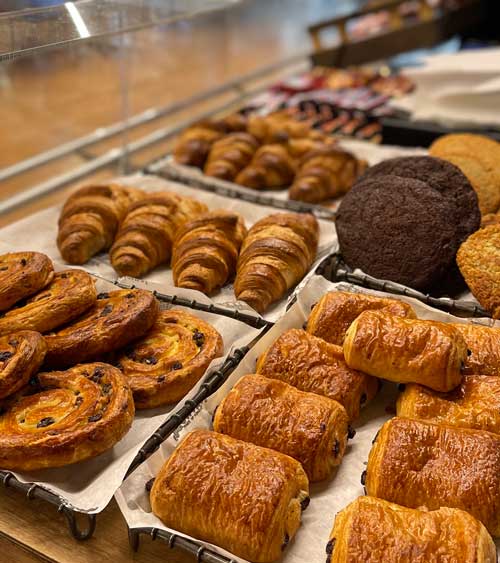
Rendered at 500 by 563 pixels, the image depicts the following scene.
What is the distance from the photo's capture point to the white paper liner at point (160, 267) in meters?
2.54

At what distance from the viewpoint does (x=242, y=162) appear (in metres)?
3.51

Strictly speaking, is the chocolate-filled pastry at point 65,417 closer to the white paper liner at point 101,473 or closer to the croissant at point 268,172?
the white paper liner at point 101,473

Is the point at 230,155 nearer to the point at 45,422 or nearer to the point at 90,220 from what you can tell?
the point at 90,220

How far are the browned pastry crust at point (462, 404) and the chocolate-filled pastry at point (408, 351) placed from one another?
34mm

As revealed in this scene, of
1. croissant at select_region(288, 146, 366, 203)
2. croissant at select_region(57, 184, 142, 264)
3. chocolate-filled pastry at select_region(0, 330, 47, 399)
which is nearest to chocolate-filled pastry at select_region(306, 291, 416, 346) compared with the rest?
chocolate-filled pastry at select_region(0, 330, 47, 399)

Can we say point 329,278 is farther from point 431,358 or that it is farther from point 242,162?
point 242,162

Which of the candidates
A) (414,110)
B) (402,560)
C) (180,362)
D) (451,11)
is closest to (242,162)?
(414,110)

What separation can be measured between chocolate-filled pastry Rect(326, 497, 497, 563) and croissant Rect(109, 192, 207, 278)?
1.46 meters

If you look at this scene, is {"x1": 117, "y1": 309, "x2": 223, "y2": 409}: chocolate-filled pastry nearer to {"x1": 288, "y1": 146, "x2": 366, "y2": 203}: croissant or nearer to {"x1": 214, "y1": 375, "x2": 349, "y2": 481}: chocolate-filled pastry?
{"x1": 214, "y1": 375, "x2": 349, "y2": 481}: chocolate-filled pastry

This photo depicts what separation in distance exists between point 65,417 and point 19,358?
21 cm

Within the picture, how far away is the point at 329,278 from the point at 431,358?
894 millimetres

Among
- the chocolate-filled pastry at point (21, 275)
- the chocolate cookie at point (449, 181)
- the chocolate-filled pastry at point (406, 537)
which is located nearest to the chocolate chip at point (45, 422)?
the chocolate-filled pastry at point (21, 275)

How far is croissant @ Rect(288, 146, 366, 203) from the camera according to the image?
3248 millimetres

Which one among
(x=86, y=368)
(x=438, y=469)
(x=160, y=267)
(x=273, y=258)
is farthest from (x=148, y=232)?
(x=438, y=469)
